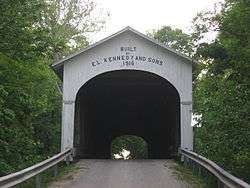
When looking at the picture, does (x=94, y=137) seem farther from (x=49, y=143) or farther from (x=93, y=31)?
(x=93, y=31)

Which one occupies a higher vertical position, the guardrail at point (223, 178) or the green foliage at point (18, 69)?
the green foliage at point (18, 69)

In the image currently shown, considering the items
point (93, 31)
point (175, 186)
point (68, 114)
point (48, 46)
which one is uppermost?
point (93, 31)

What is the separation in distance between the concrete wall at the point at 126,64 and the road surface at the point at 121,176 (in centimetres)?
315

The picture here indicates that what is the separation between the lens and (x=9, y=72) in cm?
1395

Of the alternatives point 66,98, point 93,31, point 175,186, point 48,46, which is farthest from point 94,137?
point 175,186

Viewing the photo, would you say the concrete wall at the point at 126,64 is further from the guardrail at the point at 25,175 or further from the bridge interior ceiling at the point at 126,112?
the guardrail at the point at 25,175

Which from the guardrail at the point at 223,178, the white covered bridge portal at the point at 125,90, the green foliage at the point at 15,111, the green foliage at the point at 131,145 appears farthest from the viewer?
the green foliage at the point at 131,145

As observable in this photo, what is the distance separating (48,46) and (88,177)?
154 inches

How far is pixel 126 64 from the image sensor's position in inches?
762

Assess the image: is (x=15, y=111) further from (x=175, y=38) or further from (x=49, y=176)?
(x=175, y=38)

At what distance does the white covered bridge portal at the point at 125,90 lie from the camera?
19.3 meters

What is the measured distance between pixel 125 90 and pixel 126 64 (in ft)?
25.4

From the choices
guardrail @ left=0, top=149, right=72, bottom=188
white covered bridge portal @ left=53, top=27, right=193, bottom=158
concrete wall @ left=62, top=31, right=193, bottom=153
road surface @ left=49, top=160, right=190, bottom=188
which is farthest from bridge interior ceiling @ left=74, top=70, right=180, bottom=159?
guardrail @ left=0, top=149, right=72, bottom=188

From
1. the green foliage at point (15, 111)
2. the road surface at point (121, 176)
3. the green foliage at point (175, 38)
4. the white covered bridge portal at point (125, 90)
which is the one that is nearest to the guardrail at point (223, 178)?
the road surface at point (121, 176)
